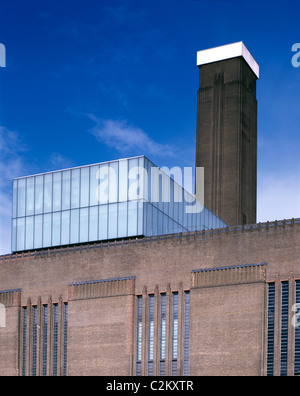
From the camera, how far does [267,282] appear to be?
164ft

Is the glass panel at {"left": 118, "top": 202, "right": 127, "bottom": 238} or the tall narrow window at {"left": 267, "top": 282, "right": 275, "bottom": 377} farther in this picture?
the glass panel at {"left": 118, "top": 202, "right": 127, "bottom": 238}

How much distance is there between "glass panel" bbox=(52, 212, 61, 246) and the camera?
6219 centimetres

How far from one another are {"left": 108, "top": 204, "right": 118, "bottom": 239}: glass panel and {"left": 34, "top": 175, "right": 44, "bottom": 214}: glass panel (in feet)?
24.0

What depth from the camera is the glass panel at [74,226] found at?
6133 cm

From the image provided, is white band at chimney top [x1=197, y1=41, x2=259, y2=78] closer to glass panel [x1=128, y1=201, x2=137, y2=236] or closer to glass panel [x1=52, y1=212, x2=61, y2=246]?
glass panel [x1=128, y1=201, x2=137, y2=236]

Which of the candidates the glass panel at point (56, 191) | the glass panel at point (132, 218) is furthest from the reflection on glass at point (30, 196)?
the glass panel at point (132, 218)

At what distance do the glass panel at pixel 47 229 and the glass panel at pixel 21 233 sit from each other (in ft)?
7.74

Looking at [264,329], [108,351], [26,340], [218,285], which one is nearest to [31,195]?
[26,340]

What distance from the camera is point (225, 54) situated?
90.0m

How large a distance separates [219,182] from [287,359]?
133 ft

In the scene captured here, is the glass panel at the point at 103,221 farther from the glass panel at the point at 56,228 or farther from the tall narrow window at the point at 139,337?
the tall narrow window at the point at 139,337

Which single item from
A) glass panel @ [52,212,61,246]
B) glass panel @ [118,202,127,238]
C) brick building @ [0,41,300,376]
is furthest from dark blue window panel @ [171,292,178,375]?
glass panel @ [52,212,61,246]

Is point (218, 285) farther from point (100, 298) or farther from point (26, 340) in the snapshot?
point (26, 340)

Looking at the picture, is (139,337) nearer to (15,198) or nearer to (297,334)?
(297,334)
